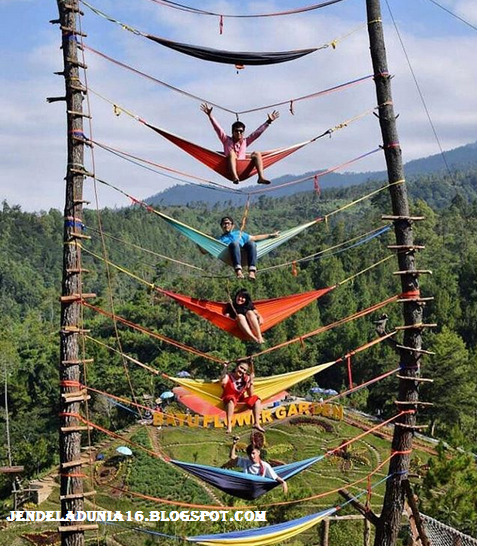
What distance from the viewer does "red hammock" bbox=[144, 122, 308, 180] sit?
7539 mm

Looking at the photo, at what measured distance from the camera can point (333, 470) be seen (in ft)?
84.3

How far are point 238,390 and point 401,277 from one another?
5.47 ft

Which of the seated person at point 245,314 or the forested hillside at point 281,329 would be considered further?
the forested hillside at point 281,329

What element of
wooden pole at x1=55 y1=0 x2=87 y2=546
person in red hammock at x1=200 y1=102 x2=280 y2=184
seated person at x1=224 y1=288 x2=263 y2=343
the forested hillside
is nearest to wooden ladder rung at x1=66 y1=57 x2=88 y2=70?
wooden pole at x1=55 y1=0 x2=87 y2=546

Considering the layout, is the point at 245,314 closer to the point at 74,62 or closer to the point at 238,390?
the point at 238,390

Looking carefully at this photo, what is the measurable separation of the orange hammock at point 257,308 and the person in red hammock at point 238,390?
13.0 inches

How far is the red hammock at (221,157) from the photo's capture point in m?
7.54

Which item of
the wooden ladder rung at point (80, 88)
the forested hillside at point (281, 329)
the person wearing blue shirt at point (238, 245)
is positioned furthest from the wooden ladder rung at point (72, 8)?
the forested hillside at point (281, 329)

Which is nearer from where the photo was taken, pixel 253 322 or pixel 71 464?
pixel 71 464

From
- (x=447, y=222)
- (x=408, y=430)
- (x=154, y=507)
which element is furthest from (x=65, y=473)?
(x=447, y=222)

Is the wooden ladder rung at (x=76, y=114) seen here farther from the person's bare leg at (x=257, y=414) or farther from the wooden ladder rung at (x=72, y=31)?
the person's bare leg at (x=257, y=414)

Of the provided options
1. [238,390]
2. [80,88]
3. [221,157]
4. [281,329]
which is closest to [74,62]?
[80,88]

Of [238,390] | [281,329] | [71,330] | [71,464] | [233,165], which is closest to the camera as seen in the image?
[71,464]

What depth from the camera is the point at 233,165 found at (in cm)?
762
